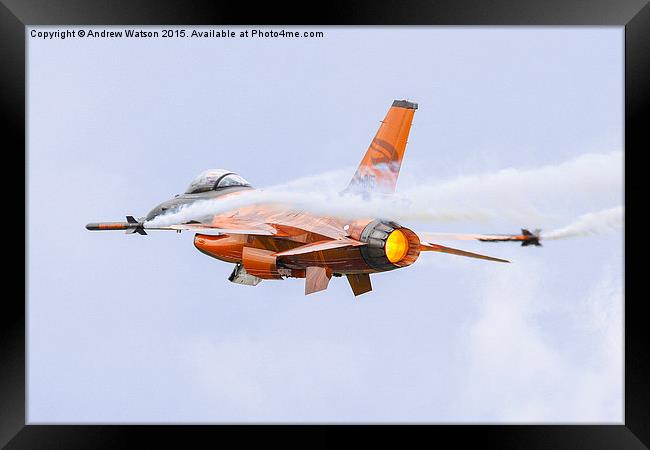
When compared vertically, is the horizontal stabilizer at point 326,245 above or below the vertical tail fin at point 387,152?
below

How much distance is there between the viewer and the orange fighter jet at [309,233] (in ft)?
59.3

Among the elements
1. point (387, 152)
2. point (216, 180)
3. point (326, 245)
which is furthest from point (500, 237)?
point (216, 180)

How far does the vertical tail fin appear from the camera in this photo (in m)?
20.2

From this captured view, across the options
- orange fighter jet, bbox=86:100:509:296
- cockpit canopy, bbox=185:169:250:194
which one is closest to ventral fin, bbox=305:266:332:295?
orange fighter jet, bbox=86:100:509:296

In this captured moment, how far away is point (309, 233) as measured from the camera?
1888 cm

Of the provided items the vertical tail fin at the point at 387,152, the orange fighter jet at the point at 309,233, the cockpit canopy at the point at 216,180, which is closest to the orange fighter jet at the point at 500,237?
the orange fighter jet at the point at 309,233

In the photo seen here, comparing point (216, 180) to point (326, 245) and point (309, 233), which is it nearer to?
point (309, 233)

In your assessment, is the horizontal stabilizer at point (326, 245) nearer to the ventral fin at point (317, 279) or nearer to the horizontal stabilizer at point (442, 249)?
the ventral fin at point (317, 279)

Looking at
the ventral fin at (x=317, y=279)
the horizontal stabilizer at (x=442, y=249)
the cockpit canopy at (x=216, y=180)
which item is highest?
the cockpit canopy at (x=216, y=180)

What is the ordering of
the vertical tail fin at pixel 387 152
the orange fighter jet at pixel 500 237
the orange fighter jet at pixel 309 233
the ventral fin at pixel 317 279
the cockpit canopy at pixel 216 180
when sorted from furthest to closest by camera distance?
the cockpit canopy at pixel 216 180, the vertical tail fin at pixel 387 152, the ventral fin at pixel 317 279, the orange fighter jet at pixel 309 233, the orange fighter jet at pixel 500 237

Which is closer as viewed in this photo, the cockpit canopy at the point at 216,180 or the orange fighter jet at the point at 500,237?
the orange fighter jet at the point at 500,237

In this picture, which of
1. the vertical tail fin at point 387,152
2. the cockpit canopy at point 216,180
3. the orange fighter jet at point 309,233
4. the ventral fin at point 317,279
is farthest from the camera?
the cockpit canopy at point 216,180

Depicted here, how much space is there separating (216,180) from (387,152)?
395cm

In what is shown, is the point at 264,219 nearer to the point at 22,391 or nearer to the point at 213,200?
the point at 213,200
